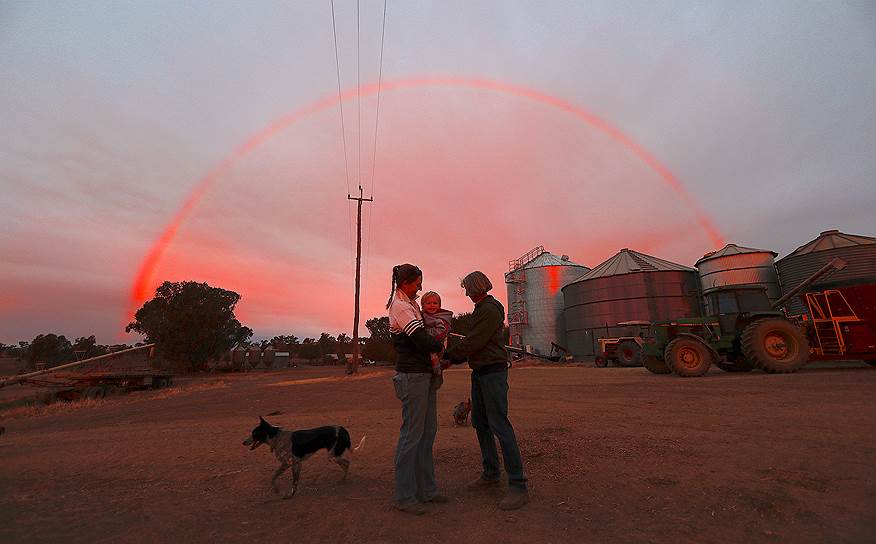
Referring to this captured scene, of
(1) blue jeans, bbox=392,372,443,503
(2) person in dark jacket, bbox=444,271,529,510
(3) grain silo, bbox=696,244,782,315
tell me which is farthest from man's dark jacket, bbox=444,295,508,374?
(3) grain silo, bbox=696,244,782,315

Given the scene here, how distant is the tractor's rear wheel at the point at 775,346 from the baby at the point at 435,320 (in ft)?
43.5

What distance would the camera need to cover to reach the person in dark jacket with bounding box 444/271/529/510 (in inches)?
138

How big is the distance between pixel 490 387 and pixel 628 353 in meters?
24.0

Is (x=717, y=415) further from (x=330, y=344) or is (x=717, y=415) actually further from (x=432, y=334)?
(x=330, y=344)

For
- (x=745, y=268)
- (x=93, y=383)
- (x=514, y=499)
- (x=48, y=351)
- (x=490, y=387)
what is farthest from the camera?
(x=48, y=351)

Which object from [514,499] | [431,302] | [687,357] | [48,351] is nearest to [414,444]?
[514,499]

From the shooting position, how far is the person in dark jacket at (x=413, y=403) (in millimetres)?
3498

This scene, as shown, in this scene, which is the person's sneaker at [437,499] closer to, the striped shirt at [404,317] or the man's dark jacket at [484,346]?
the man's dark jacket at [484,346]

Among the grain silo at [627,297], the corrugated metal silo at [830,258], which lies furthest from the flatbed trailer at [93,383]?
the corrugated metal silo at [830,258]

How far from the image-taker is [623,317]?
116 feet

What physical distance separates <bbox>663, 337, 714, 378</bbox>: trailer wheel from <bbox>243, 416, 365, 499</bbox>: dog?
42.3 ft

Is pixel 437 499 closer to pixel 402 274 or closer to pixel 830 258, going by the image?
pixel 402 274

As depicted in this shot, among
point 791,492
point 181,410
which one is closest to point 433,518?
point 791,492

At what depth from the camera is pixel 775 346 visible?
1272 centimetres
